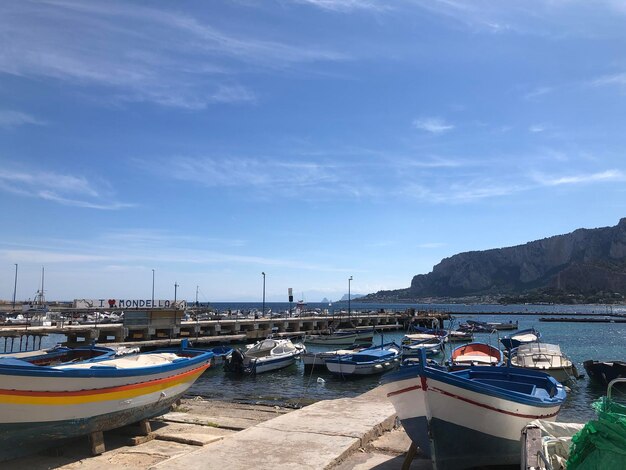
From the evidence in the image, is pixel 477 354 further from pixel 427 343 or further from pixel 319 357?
pixel 427 343

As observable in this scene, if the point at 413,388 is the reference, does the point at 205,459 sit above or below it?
below

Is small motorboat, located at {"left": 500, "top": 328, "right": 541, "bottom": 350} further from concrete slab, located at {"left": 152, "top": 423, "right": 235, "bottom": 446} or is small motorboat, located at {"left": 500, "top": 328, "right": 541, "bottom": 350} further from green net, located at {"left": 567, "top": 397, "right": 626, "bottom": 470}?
green net, located at {"left": 567, "top": 397, "right": 626, "bottom": 470}

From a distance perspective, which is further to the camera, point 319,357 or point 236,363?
point 319,357

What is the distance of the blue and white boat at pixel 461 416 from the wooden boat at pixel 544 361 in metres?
16.3

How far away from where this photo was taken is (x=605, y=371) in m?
24.4

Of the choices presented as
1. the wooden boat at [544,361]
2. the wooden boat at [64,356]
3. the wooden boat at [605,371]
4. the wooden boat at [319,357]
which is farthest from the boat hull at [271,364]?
the wooden boat at [605,371]

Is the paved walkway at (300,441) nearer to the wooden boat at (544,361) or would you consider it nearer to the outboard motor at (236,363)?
the wooden boat at (544,361)

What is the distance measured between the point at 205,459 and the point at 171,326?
36.0m

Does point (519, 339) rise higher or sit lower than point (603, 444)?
lower

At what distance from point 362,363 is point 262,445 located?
17579mm

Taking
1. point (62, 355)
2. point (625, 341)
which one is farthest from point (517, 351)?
point (625, 341)

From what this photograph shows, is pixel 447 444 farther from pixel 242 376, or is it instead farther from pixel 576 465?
pixel 242 376

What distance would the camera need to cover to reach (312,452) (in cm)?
821

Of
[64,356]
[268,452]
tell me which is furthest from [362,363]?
[268,452]
